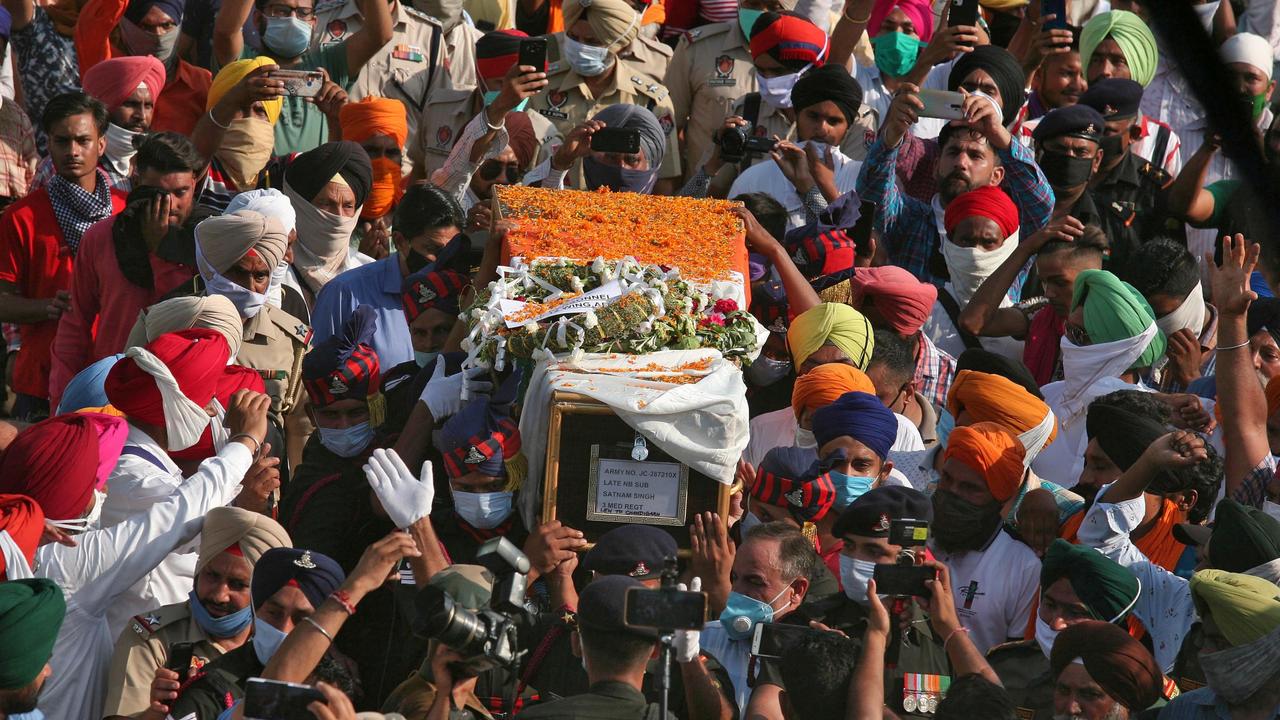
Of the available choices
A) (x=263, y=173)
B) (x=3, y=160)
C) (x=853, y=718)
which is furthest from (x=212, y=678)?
(x=3, y=160)

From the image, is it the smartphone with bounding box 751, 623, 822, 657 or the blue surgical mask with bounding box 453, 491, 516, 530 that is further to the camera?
the blue surgical mask with bounding box 453, 491, 516, 530

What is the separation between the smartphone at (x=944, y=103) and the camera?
8.55m

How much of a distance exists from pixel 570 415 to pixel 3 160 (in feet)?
17.4

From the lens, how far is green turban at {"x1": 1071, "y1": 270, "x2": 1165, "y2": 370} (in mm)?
7129

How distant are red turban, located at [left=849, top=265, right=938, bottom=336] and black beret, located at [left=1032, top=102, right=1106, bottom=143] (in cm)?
167

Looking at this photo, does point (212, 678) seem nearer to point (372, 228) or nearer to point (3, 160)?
point (372, 228)

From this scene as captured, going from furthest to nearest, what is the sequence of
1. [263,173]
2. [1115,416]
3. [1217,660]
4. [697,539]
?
[263,173], [1115,416], [697,539], [1217,660]

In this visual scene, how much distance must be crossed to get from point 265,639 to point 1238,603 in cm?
289

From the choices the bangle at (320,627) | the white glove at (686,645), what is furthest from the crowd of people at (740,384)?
the white glove at (686,645)

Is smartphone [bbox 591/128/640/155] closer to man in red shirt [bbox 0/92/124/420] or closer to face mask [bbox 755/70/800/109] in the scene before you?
face mask [bbox 755/70/800/109]

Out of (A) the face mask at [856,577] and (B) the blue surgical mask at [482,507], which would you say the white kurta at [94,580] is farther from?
(A) the face mask at [856,577]

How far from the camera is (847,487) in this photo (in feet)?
19.9

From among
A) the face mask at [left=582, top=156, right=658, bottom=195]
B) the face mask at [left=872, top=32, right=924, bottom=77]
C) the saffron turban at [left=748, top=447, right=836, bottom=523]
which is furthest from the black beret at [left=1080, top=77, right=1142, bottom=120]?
the saffron turban at [left=748, top=447, right=836, bottom=523]

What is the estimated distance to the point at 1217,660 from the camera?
4520mm
